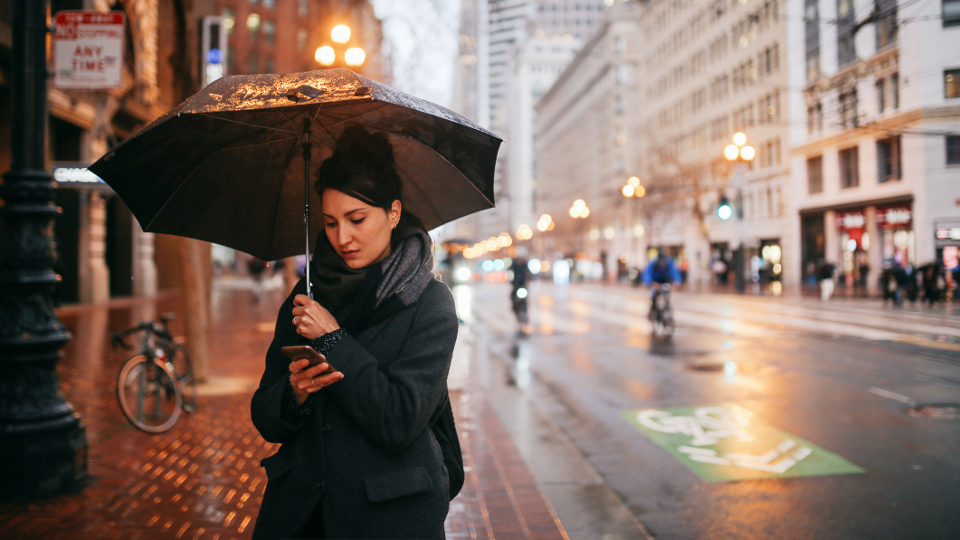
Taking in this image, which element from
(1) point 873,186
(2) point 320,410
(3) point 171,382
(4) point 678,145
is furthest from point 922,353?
(4) point 678,145

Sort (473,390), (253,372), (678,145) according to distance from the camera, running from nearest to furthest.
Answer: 1. (473,390)
2. (253,372)
3. (678,145)

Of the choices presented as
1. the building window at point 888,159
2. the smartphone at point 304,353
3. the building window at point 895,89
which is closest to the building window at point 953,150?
the building window at point 888,159

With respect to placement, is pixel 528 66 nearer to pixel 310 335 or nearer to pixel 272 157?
pixel 272 157

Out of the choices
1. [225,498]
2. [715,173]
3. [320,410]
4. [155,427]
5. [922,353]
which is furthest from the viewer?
[715,173]

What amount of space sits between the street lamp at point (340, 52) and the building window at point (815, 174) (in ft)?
124

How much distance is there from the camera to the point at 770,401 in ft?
26.2

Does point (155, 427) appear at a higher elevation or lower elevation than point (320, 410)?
lower

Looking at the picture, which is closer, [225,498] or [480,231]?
[225,498]

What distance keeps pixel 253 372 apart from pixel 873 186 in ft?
115

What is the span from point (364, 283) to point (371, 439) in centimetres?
45

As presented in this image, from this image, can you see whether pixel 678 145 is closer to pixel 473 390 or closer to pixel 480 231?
pixel 473 390

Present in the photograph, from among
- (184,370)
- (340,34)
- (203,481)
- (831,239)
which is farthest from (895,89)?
(203,481)

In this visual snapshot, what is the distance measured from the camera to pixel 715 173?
5097cm

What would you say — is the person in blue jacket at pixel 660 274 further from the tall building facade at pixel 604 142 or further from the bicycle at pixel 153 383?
the tall building facade at pixel 604 142
